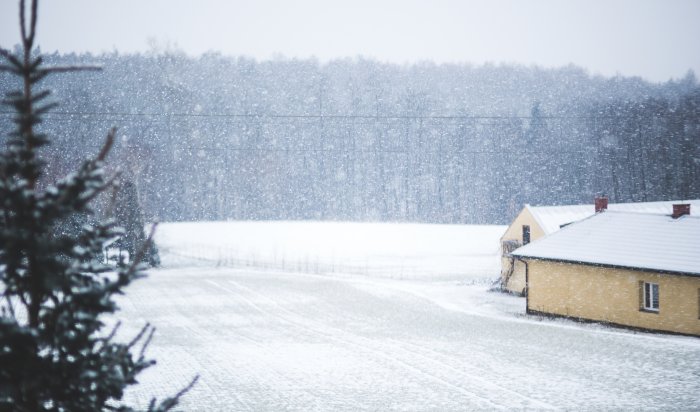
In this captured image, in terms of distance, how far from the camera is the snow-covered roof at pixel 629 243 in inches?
1009

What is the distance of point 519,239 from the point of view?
38.1 metres

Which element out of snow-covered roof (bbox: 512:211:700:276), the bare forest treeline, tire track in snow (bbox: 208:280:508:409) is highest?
the bare forest treeline

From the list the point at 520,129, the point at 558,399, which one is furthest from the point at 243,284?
the point at 520,129

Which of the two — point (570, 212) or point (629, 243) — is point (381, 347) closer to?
point (629, 243)

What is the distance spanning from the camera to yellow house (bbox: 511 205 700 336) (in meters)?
24.8

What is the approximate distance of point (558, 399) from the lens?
1681 cm

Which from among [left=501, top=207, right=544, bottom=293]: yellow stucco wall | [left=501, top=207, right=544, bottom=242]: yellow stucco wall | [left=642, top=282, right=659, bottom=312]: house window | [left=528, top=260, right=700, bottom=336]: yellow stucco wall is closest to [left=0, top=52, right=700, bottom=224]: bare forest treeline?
[left=501, top=207, right=544, bottom=242]: yellow stucco wall

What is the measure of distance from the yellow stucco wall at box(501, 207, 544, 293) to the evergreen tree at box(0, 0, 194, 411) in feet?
113

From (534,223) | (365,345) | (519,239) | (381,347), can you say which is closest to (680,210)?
(534,223)

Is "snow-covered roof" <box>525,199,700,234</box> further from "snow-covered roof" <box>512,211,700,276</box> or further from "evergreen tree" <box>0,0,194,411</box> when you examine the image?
"evergreen tree" <box>0,0,194,411</box>

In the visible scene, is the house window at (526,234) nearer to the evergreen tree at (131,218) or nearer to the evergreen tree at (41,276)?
the evergreen tree at (131,218)

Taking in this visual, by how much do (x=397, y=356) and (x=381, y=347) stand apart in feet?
5.35

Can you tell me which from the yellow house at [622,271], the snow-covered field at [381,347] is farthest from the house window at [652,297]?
the snow-covered field at [381,347]

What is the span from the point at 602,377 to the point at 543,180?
2833 inches
